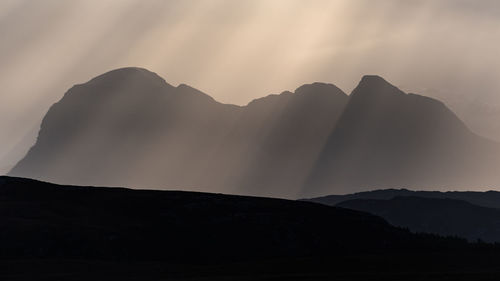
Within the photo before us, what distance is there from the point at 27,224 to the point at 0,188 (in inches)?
1396

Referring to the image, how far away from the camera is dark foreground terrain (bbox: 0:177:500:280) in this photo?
11175 cm

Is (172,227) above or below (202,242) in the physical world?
above

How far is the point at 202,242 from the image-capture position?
5822 inches

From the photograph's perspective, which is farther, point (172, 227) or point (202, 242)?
point (172, 227)

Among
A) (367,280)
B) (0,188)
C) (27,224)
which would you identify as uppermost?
(0,188)

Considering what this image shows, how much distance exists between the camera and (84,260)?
12756 cm

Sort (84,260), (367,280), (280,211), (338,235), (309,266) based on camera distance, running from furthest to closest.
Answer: (280,211) → (338,235) → (84,260) → (309,266) → (367,280)

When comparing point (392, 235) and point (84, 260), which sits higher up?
point (392, 235)

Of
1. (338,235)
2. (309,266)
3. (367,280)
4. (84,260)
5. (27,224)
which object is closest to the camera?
(367,280)

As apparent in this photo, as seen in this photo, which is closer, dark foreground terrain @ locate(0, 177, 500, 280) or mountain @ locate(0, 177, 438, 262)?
dark foreground terrain @ locate(0, 177, 500, 280)

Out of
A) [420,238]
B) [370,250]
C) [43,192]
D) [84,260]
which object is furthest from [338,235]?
[43,192]

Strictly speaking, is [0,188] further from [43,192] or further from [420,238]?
[420,238]

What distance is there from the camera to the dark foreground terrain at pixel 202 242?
112 m

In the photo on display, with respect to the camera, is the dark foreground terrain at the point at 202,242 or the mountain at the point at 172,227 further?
the mountain at the point at 172,227
